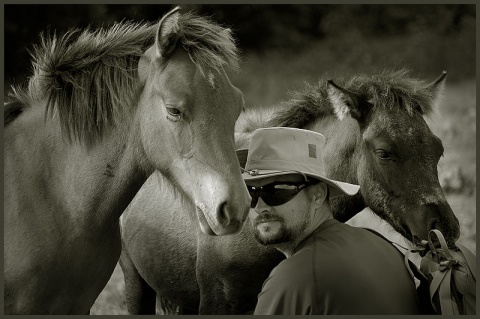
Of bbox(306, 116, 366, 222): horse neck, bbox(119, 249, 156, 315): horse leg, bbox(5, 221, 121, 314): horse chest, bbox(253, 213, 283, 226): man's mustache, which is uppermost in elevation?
bbox(253, 213, 283, 226): man's mustache

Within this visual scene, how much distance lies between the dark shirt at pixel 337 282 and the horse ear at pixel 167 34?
1.30m

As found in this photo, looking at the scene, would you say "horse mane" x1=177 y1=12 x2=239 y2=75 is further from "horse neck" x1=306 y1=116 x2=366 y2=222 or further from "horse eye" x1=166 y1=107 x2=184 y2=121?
"horse neck" x1=306 y1=116 x2=366 y2=222

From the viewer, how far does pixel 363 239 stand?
2.96 metres

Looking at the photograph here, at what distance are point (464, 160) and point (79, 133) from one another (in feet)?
32.5

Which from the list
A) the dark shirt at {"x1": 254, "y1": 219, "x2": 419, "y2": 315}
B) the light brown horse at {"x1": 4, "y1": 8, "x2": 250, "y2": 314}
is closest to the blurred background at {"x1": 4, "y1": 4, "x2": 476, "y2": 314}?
the light brown horse at {"x1": 4, "y1": 8, "x2": 250, "y2": 314}

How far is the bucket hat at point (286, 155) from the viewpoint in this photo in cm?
329

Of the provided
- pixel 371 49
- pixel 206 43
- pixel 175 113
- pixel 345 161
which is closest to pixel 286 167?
pixel 175 113

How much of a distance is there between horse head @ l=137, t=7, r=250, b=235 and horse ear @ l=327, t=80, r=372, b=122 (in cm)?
121

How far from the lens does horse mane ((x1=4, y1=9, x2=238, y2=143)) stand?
142 inches

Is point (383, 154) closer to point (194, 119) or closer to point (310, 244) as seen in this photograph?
point (194, 119)

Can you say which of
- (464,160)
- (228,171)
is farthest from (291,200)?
(464,160)

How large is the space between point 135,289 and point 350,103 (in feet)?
9.15

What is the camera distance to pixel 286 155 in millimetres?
3342

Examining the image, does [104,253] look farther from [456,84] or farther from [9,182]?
[456,84]
